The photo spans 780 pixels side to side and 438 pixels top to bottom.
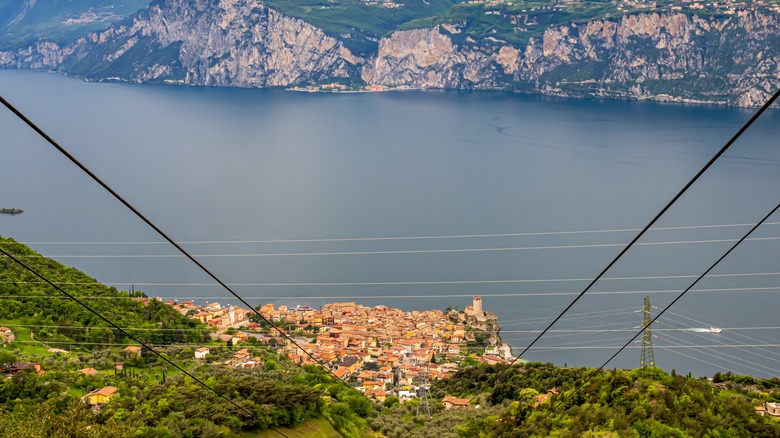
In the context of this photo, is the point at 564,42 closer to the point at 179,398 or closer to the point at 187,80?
the point at 187,80

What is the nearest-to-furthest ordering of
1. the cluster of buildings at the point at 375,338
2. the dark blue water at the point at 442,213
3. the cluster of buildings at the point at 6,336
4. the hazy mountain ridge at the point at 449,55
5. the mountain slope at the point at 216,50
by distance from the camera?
the cluster of buildings at the point at 6,336, the cluster of buildings at the point at 375,338, the dark blue water at the point at 442,213, the hazy mountain ridge at the point at 449,55, the mountain slope at the point at 216,50

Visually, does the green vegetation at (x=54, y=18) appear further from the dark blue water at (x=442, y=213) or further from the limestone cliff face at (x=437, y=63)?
the dark blue water at (x=442, y=213)

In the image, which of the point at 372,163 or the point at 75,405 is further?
the point at 372,163

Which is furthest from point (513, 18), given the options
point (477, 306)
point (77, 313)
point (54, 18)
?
point (77, 313)

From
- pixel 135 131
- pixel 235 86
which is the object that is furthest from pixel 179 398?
pixel 235 86

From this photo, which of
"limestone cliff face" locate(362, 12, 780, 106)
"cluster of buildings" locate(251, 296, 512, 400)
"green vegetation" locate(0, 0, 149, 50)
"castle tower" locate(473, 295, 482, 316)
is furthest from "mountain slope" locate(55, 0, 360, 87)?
"castle tower" locate(473, 295, 482, 316)

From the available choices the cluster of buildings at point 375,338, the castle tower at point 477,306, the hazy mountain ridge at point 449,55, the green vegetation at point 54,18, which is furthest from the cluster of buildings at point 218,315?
the green vegetation at point 54,18
